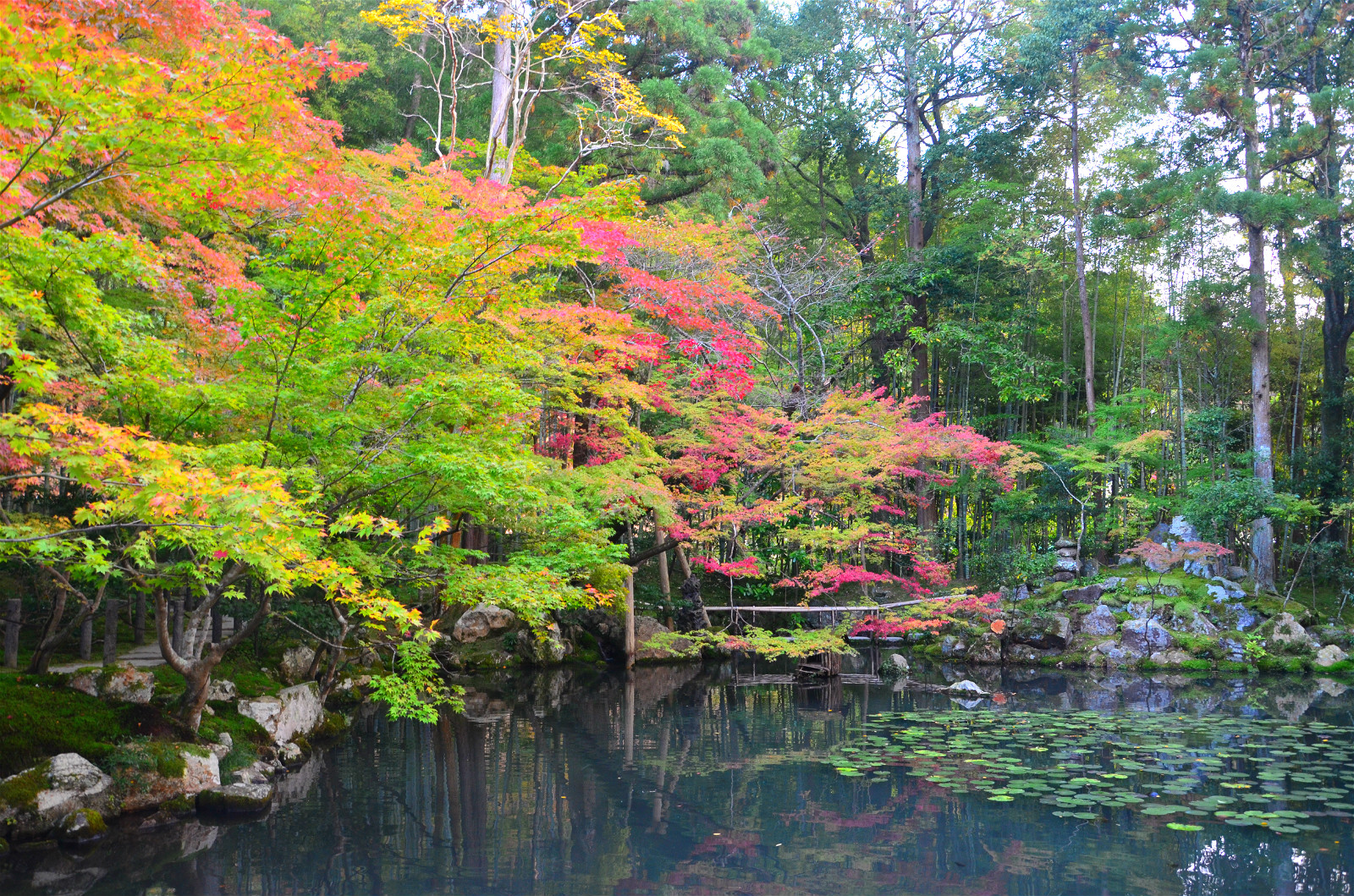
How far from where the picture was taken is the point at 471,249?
223 inches

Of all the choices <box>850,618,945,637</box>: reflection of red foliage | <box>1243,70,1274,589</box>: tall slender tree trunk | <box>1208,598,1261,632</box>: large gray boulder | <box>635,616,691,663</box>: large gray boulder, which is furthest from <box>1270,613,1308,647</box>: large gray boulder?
<box>635,616,691,663</box>: large gray boulder

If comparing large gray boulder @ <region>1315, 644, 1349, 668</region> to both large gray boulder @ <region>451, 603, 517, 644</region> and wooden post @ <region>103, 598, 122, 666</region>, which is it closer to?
large gray boulder @ <region>451, 603, 517, 644</region>

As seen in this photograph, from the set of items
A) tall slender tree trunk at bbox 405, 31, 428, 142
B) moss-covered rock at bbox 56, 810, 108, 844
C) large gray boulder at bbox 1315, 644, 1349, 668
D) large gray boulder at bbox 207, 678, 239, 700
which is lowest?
large gray boulder at bbox 1315, 644, 1349, 668

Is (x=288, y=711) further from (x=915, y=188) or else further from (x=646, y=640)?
(x=915, y=188)

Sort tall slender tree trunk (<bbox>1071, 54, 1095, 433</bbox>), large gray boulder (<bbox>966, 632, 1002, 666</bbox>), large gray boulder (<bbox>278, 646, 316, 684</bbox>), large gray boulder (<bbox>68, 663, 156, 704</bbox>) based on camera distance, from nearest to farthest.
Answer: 1. large gray boulder (<bbox>68, 663, 156, 704</bbox>)
2. large gray boulder (<bbox>278, 646, 316, 684</bbox>)
3. large gray boulder (<bbox>966, 632, 1002, 666</bbox>)
4. tall slender tree trunk (<bbox>1071, 54, 1095, 433</bbox>)

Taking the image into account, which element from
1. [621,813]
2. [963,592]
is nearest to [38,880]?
[621,813]

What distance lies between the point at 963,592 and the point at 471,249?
10518 mm

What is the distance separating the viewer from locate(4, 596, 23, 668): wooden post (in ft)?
23.7

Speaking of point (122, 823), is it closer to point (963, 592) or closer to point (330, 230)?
point (330, 230)

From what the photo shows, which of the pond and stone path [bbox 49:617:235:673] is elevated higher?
stone path [bbox 49:617:235:673]

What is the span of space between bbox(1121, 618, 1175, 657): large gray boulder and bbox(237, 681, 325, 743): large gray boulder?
443 inches

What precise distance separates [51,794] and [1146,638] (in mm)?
13244

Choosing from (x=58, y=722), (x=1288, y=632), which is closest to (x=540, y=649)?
(x=58, y=722)

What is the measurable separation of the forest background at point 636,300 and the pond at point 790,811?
1.42 m
